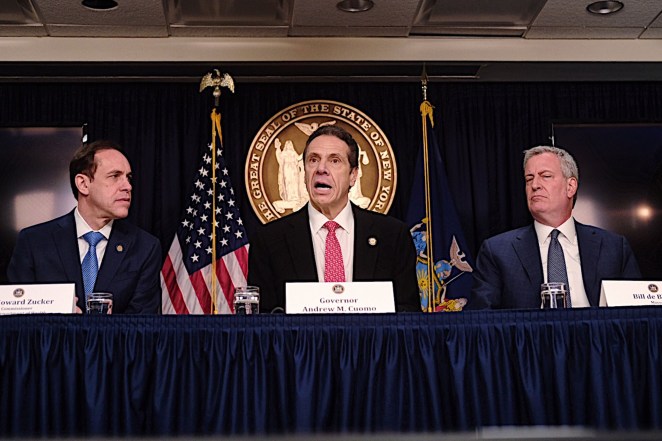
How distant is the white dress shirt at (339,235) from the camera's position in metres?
4.02

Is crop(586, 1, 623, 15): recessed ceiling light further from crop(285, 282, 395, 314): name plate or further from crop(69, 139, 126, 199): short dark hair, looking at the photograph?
crop(285, 282, 395, 314): name plate

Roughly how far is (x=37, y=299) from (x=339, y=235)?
59.4 inches

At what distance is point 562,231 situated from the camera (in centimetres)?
433

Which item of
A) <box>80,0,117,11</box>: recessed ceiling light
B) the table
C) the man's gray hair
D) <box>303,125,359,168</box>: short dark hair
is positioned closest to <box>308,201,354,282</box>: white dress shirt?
<box>303,125,359,168</box>: short dark hair

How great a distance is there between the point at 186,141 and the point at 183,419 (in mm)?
3435

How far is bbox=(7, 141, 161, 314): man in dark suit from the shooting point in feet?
12.9

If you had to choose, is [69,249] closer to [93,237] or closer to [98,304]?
[93,237]

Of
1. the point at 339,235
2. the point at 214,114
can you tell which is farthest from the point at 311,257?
the point at 214,114

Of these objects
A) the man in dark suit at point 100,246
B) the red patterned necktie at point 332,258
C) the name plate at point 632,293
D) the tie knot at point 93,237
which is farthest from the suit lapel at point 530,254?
the tie knot at point 93,237

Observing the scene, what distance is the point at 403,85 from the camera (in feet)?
19.7

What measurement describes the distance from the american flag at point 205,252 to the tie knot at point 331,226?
1.36m

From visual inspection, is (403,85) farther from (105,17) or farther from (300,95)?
(105,17)

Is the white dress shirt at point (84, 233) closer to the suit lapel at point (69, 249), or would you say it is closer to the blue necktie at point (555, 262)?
the suit lapel at point (69, 249)

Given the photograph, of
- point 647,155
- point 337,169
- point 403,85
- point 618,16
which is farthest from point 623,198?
point 337,169
